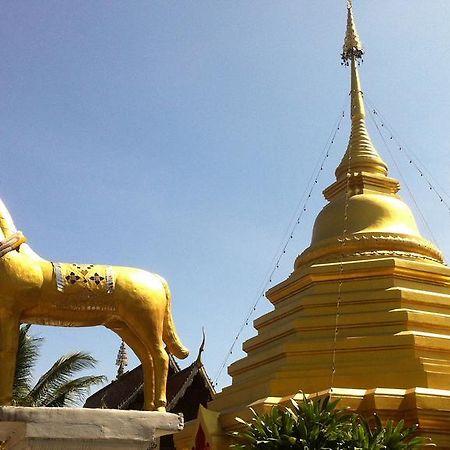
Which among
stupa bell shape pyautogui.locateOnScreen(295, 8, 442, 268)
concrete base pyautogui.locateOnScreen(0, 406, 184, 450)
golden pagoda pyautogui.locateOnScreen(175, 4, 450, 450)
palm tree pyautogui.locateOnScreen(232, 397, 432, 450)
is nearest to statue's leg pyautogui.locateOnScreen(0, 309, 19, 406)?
concrete base pyautogui.locateOnScreen(0, 406, 184, 450)

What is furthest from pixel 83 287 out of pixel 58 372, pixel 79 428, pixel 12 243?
pixel 58 372

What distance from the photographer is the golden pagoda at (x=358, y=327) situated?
10.0 m

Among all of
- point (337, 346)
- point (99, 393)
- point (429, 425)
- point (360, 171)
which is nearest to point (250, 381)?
point (337, 346)

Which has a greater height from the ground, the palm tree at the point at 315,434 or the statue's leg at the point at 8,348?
the statue's leg at the point at 8,348

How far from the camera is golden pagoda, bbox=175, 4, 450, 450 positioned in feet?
33.0

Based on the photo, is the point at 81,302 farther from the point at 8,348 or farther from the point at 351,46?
the point at 351,46

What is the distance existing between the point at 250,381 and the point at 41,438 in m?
7.87

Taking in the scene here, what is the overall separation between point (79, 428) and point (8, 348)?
33.1 inches

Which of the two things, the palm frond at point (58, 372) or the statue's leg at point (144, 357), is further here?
the palm frond at point (58, 372)

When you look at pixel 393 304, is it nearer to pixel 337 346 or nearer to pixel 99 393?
pixel 337 346

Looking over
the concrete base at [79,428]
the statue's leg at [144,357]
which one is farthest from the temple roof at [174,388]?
the concrete base at [79,428]

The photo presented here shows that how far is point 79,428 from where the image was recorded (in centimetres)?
462

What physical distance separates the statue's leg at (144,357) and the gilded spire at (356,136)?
37.7ft

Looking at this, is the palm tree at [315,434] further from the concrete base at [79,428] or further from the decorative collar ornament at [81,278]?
the decorative collar ornament at [81,278]
